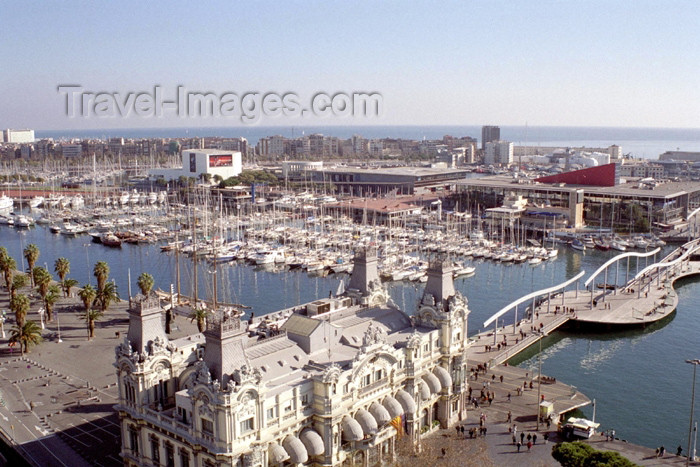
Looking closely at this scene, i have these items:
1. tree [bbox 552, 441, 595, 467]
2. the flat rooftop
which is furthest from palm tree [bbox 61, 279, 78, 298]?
the flat rooftop

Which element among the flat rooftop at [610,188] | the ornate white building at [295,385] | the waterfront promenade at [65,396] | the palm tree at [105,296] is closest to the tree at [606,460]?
the ornate white building at [295,385]

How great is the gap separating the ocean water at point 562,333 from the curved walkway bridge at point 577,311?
1.74 m

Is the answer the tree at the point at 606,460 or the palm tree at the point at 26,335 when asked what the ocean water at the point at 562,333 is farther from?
the palm tree at the point at 26,335

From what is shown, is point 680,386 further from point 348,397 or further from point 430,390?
point 348,397

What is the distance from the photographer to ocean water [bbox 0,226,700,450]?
57000 mm

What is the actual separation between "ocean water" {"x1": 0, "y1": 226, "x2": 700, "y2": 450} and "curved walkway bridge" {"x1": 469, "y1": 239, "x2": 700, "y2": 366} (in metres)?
1.74

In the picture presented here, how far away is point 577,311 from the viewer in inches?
3231

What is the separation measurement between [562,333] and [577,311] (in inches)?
210

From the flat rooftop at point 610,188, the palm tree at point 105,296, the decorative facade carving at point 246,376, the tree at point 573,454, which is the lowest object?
the tree at point 573,454

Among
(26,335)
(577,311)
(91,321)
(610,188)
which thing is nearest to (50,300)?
(91,321)

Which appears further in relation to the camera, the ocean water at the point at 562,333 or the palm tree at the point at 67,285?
A: the palm tree at the point at 67,285

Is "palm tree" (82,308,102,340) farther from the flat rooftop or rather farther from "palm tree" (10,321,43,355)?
the flat rooftop

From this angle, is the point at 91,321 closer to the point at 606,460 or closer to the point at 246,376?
the point at 246,376

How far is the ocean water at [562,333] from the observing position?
187 ft
